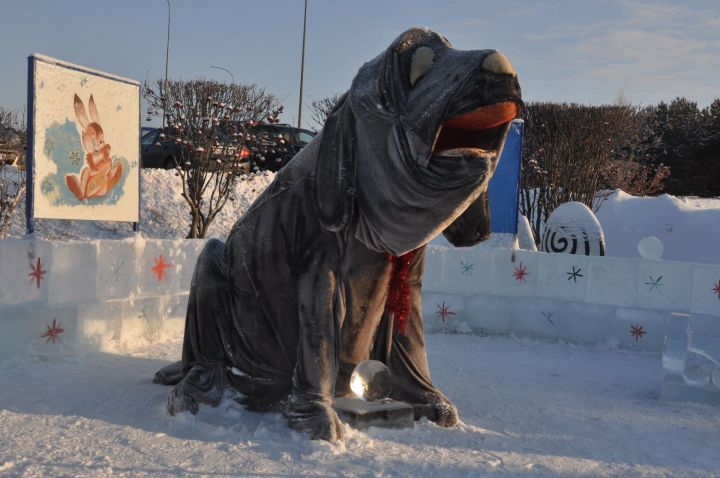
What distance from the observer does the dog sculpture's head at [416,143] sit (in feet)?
10.8

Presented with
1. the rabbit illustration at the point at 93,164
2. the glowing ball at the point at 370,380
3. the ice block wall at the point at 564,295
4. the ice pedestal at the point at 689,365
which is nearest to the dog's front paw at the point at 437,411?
the glowing ball at the point at 370,380

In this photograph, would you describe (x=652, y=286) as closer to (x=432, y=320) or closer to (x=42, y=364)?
(x=432, y=320)

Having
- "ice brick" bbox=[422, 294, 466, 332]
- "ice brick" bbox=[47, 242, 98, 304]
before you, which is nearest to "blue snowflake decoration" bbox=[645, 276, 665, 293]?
"ice brick" bbox=[422, 294, 466, 332]

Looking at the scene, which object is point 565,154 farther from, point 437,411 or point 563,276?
point 437,411

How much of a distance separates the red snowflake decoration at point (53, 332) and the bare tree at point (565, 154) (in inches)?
515

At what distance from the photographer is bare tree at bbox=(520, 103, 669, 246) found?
17859mm

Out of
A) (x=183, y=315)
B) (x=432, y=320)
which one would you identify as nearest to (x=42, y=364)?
(x=183, y=315)

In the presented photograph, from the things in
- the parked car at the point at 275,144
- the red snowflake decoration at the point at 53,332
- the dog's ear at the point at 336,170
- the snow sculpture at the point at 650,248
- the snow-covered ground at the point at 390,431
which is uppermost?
the parked car at the point at 275,144

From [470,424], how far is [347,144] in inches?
72.0

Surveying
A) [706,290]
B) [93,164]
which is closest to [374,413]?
[93,164]

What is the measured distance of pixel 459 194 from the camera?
11.1ft

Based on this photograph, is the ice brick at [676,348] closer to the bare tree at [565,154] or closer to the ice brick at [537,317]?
the ice brick at [537,317]

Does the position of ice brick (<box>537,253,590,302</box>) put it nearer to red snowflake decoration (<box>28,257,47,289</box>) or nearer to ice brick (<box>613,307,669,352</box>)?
ice brick (<box>613,307,669,352</box>)

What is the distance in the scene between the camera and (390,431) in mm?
4195
